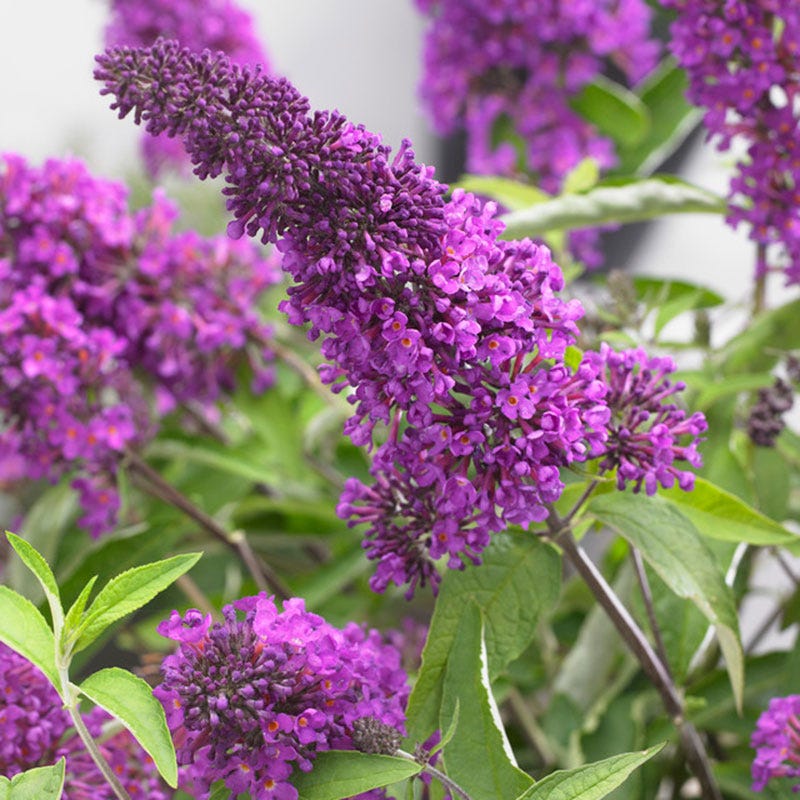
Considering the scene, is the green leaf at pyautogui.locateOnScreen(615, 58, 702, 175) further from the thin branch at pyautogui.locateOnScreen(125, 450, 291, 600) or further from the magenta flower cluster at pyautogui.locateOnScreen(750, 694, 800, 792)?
the magenta flower cluster at pyautogui.locateOnScreen(750, 694, 800, 792)

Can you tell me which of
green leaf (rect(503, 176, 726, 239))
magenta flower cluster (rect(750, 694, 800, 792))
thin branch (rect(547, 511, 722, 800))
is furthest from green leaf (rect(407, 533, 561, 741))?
green leaf (rect(503, 176, 726, 239))

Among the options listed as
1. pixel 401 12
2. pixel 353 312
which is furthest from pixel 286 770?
pixel 401 12

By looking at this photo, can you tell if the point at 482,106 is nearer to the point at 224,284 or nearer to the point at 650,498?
the point at 224,284

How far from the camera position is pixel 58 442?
896 mm

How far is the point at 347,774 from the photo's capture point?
509 mm

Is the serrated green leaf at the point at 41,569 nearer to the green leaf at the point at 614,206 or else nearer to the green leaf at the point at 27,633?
the green leaf at the point at 27,633

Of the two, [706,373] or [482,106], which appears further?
[482,106]

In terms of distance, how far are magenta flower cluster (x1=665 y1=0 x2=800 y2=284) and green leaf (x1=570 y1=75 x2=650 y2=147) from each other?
0.42 meters

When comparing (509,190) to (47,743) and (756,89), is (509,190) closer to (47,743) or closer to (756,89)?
(756,89)

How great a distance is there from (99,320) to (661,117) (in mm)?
680

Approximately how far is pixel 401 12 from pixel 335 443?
5.77ft

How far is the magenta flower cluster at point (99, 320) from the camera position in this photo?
89 cm

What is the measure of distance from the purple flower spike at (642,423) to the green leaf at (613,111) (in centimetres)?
70

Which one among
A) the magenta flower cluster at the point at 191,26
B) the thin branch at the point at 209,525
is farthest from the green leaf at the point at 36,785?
the magenta flower cluster at the point at 191,26
